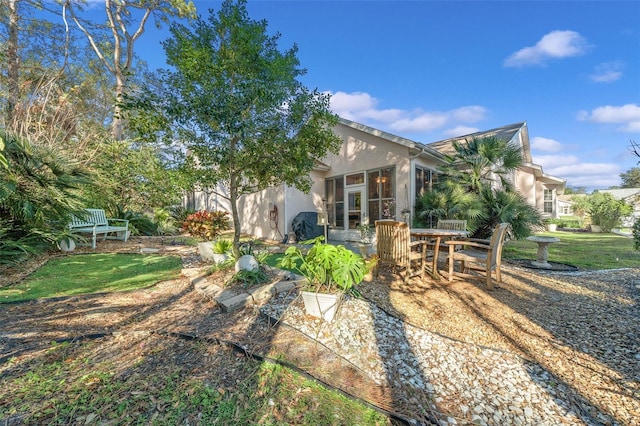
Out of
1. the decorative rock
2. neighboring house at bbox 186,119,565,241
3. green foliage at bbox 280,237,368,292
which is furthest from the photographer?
neighboring house at bbox 186,119,565,241

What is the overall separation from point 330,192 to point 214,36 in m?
6.98

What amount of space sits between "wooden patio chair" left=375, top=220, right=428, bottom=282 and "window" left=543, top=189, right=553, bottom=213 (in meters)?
19.1

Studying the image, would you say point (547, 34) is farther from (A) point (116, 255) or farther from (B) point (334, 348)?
(A) point (116, 255)

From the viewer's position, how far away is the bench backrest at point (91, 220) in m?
7.45

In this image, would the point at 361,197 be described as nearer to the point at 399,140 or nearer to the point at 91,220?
the point at 399,140

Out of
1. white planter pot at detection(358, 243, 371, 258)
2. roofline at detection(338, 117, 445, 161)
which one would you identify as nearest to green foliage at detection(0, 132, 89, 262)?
white planter pot at detection(358, 243, 371, 258)

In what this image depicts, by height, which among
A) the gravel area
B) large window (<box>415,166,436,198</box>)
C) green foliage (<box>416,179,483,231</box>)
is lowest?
the gravel area

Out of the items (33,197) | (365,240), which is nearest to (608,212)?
(365,240)

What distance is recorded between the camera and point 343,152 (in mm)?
10039

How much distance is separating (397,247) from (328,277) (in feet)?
6.76

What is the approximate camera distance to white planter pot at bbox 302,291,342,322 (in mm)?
2971

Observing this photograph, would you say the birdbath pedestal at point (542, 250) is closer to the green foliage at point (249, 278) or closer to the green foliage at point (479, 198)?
the green foliage at point (479, 198)

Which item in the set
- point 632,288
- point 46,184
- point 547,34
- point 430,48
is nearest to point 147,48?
point 46,184

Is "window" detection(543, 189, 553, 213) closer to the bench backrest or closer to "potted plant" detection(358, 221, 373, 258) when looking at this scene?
"potted plant" detection(358, 221, 373, 258)
